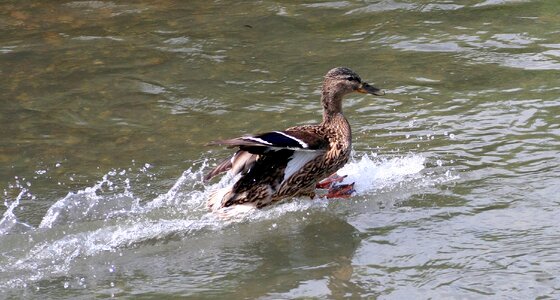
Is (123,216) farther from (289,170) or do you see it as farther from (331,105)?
(331,105)

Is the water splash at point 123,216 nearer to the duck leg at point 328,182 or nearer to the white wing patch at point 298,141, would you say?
the duck leg at point 328,182

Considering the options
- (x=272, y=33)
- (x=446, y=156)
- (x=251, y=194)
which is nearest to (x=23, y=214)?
(x=251, y=194)

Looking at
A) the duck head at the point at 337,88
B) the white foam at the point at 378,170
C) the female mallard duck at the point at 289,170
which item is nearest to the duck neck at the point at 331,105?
the duck head at the point at 337,88

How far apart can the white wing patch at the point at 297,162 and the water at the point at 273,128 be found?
0.25m

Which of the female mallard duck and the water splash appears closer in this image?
the water splash

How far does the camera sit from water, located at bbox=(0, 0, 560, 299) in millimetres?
6641

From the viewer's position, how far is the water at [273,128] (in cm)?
664

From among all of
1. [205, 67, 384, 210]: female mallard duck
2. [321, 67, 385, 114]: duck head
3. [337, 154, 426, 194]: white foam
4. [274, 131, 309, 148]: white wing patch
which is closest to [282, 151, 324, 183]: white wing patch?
[205, 67, 384, 210]: female mallard duck

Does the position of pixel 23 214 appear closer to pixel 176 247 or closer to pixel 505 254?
pixel 176 247

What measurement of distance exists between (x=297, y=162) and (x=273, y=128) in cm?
133

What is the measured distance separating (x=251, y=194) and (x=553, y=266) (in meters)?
2.52

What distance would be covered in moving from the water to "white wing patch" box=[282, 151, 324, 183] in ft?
0.83

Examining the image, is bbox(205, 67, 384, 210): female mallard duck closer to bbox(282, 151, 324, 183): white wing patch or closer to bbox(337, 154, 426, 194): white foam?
bbox(282, 151, 324, 183): white wing patch

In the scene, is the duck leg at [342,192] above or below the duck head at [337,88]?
below
